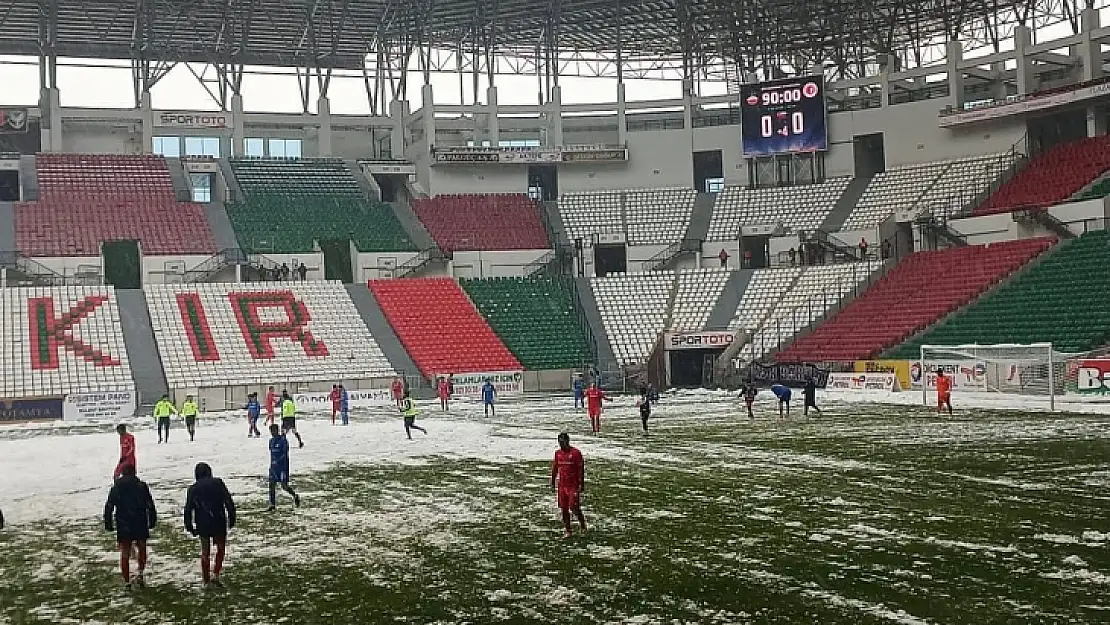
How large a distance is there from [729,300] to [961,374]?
735 inches

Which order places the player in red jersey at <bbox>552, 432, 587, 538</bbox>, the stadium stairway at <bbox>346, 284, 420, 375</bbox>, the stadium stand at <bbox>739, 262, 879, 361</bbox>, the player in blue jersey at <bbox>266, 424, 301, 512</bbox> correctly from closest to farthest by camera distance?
the player in red jersey at <bbox>552, 432, 587, 538</bbox>
the player in blue jersey at <bbox>266, 424, 301, 512</bbox>
the stadium stairway at <bbox>346, 284, 420, 375</bbox>
the stadium stand at <bbox>739, 262, 879, 361</bbox>

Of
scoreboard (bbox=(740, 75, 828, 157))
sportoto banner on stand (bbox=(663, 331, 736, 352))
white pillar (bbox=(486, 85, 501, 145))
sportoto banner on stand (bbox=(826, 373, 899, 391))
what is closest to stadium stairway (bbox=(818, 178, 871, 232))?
scoreboard (bbox=(740, 75, 828, 157))

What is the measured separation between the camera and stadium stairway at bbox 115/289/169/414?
47.2m

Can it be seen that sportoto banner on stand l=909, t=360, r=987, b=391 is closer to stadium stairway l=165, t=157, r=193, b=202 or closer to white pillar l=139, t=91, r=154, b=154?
stadium stairway l=165, t=157, r=193, b=202

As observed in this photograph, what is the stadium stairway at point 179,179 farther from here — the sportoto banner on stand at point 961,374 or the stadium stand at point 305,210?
the sportoto banner on stand at point 961,374

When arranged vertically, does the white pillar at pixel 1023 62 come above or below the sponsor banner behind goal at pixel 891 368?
above

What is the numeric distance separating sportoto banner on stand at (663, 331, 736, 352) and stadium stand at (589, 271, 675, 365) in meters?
1.35

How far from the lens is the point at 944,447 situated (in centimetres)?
2431

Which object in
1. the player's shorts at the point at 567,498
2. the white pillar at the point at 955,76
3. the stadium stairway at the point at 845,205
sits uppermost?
the white pillar at the point at 955,76

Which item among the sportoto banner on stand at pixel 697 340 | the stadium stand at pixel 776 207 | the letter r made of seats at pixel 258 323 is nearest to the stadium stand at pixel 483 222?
the stadium stand at pixel 776 207

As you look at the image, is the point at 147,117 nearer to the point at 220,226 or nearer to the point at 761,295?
the point at 220,226

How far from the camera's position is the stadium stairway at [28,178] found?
64162 millimetres

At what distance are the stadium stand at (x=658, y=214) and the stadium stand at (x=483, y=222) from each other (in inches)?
231

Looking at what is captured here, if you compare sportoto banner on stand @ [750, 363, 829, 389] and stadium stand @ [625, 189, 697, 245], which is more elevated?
stadium stand @ [625, 189, 697, 245]
